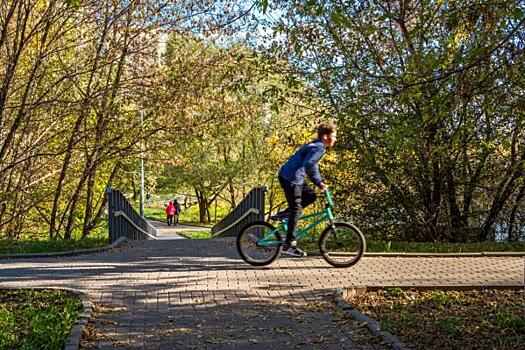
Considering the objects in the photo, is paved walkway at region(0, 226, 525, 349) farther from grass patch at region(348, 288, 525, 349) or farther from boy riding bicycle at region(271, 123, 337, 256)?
boy riding bicycle at region(271, 123, 337, 256)

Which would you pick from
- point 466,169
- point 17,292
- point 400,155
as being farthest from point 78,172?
point 17,292

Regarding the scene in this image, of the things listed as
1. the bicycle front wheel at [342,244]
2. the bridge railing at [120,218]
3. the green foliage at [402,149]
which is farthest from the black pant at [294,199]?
the bridge railing at [120,218]

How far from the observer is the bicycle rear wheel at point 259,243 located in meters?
9.21

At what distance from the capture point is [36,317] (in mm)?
6277

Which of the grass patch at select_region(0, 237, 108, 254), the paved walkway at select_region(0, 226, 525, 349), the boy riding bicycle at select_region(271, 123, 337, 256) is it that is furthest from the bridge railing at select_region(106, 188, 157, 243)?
the boy riding bicycle at select_region(271, 123, 337, 256)

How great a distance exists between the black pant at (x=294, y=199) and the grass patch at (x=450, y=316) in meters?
1.70

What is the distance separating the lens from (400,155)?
49.0 ft

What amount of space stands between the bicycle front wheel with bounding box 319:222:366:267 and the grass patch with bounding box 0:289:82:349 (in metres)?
3.51

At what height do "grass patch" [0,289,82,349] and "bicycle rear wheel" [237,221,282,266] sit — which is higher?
"bicycle rear wheel" [237,221,282,266]

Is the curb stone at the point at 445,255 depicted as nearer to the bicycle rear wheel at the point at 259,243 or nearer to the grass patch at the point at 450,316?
the bicycle rear wheel at the point at 259,243

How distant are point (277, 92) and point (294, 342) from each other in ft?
31.2

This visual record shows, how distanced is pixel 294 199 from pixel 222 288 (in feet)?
5.36

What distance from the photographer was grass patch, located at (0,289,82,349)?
5434mm

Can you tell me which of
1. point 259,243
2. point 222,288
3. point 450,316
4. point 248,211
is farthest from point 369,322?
point 248,211
